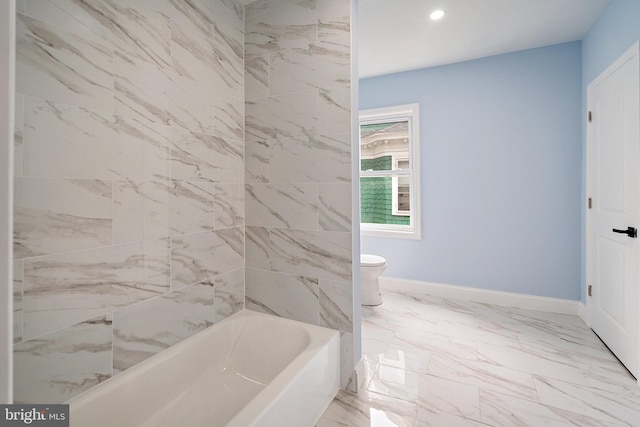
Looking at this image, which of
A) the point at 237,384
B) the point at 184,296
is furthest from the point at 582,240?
the point at 184,296

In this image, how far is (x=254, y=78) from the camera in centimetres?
215

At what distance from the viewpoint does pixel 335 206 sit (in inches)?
75.1

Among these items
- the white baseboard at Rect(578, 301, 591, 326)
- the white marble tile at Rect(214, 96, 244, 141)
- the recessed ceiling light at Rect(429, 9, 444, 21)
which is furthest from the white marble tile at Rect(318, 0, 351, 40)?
the white baseboard at Rect(578, 301, 591, 326)

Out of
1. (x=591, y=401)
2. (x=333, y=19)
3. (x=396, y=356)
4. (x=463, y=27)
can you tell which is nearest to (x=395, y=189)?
(x=463, y=27)

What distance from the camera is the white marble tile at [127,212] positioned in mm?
1419

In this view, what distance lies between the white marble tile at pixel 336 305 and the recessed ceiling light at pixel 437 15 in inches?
87.8

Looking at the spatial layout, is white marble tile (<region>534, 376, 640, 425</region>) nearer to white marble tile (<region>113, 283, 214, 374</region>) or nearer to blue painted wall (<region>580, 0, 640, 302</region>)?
blue painted wall (<region>580, 0, 640, 302</region>)

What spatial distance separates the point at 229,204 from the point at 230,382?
1.09m

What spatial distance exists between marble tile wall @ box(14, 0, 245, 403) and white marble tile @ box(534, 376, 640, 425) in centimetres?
168

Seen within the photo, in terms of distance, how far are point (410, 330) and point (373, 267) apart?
0.67 metres

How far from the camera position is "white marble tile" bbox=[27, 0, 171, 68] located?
1.22 metres

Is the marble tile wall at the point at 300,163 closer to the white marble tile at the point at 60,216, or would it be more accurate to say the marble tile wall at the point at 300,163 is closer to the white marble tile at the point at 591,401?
the white marble tile at the point at 60,216

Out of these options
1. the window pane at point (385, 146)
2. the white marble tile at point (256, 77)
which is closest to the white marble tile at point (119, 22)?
the white marble tile at point (256, 77)

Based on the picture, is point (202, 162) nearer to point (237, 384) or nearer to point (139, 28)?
point (139, 28)
